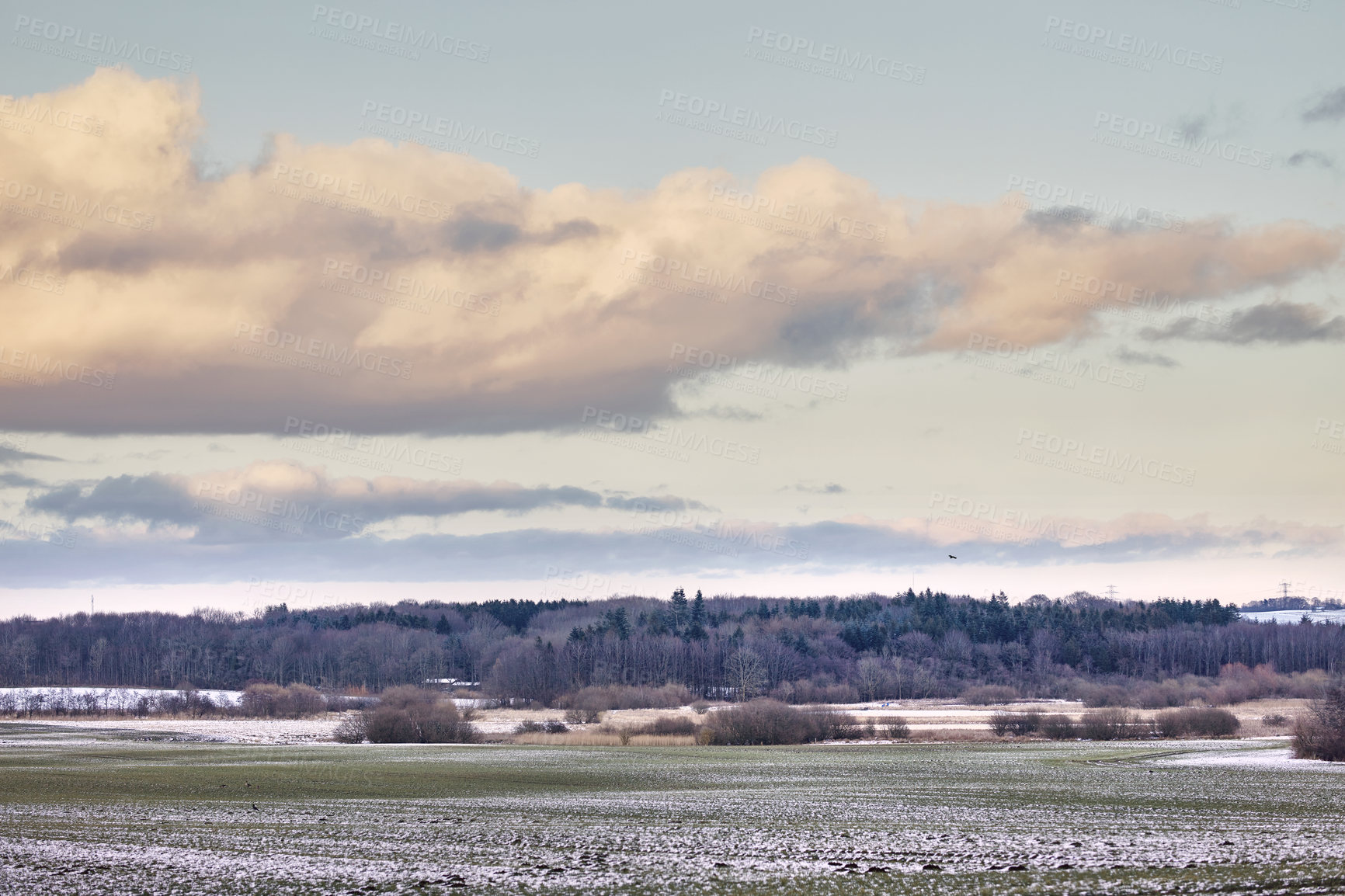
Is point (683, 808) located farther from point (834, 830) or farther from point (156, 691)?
point (156, 691)

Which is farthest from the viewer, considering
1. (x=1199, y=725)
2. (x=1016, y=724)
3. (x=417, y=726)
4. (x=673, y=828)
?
(x=1016, y=724)

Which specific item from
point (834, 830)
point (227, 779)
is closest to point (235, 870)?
point (834, 830)

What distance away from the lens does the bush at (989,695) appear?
179 m

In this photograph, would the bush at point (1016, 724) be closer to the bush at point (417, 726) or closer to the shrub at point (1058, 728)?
the shrub at point (1058, 728)

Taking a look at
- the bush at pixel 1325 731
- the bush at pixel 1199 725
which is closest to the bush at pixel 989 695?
the bush at pixel 1199 725

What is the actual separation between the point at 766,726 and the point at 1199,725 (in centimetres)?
3667

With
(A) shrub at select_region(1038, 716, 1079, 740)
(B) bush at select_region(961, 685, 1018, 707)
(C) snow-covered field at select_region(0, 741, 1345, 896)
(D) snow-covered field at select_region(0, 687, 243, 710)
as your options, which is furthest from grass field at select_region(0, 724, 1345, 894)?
(B) bush at select_region(961, 685, 1018, 707)

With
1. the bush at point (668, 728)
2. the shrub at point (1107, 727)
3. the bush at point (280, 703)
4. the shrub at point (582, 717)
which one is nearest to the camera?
the shrub at point (1107, 727)

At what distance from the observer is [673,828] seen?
35.3m

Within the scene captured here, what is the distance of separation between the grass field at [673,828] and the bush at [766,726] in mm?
27510

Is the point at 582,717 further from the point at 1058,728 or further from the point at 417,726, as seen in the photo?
the point at 1058,728

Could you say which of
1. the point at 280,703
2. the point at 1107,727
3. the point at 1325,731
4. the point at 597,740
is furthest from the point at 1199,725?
the point at 280,703

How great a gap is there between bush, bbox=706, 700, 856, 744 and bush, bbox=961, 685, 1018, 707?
271ft

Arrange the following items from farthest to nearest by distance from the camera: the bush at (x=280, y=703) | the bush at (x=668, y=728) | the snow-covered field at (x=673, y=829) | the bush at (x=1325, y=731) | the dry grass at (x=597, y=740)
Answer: the bush at (x=280, y=703) < the bush at (x=668, y=728) < the dry grass at (x=597, y=740) < the bush at (x=1325, y=731) < the snow-covered field at (x=673, y=829)
